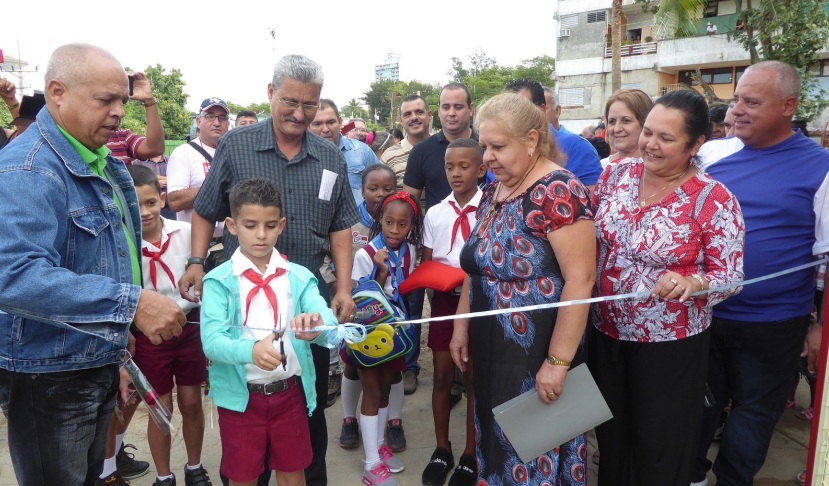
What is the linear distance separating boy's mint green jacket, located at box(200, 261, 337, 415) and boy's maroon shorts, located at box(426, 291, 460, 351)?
996 millimetres

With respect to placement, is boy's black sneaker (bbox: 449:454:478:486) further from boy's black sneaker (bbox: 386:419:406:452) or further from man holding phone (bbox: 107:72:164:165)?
man holding phone (bbox: 107:72:164:165)

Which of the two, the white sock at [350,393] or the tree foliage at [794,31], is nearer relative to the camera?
the white sock at [350,393]

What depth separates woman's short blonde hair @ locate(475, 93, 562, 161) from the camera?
2.31 meters

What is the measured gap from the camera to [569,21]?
29.4 m

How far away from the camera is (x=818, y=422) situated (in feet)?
6.45

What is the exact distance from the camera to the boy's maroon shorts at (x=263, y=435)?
2469 mm

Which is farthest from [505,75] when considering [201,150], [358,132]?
[201,150]

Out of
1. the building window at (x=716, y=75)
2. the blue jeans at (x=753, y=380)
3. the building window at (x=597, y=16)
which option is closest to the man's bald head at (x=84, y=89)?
A: the blue jeans at (x=753, y=380)

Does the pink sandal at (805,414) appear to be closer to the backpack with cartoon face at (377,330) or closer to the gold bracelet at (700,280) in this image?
the gold bracelet at (700,280)

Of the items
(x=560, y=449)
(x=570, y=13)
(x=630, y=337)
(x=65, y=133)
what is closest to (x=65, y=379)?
(x=65, y=133)

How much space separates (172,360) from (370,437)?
1218 mm

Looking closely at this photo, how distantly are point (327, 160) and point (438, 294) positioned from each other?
113cm

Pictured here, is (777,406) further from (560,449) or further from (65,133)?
(65,133)

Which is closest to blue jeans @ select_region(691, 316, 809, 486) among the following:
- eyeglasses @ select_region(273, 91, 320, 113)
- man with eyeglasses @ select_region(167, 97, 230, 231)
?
eyeglasses @ select_region(273, 91, 320, 113)
